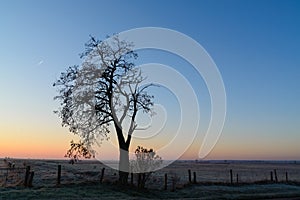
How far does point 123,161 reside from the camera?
2783 cm

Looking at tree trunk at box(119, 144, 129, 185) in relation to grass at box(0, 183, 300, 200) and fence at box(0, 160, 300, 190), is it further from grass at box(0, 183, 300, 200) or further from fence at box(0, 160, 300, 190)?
grass at box(0, 183, 300, 200)

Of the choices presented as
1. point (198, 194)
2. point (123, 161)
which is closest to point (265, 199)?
point (198, 194)

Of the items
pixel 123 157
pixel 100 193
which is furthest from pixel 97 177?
pixel 100 193

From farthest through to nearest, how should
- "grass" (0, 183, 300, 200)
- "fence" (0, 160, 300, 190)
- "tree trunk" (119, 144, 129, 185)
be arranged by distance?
"tree trunk" (119, 144, 129, 185), "fence" (0, 160, 300, 190), "grass" (0, 183, 300, 200)

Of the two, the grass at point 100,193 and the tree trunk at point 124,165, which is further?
the tree trunk at point 124,165

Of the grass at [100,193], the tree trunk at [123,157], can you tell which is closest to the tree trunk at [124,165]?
the tree trunk at [123,157]

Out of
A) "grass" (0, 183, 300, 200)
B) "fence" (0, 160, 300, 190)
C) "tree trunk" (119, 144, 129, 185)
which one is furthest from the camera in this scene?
"tree trunk" (119, 144, 129, 185)

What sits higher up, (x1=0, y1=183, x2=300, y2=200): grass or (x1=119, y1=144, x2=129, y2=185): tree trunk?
(x1=119, y1=144, x2=129, y2=185): tree trunk

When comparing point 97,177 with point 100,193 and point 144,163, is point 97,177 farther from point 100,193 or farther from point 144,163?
point 100,193

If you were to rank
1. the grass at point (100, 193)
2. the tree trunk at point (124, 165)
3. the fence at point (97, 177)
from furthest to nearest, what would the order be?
the tree trunk at point (124, 165)
the fence at point (97, 177)
the grass at point (100, 193)

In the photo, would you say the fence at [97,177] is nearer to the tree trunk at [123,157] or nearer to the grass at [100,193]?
the tree trunk at [123,157]

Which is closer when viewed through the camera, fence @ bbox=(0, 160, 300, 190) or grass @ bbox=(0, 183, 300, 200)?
grass @ bbox=(0, 183, 300, 200)

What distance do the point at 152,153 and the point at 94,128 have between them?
4872 millimetres

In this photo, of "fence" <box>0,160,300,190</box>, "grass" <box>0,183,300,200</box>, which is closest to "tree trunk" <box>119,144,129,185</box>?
"fence" <box>0,160,300,190</box>
